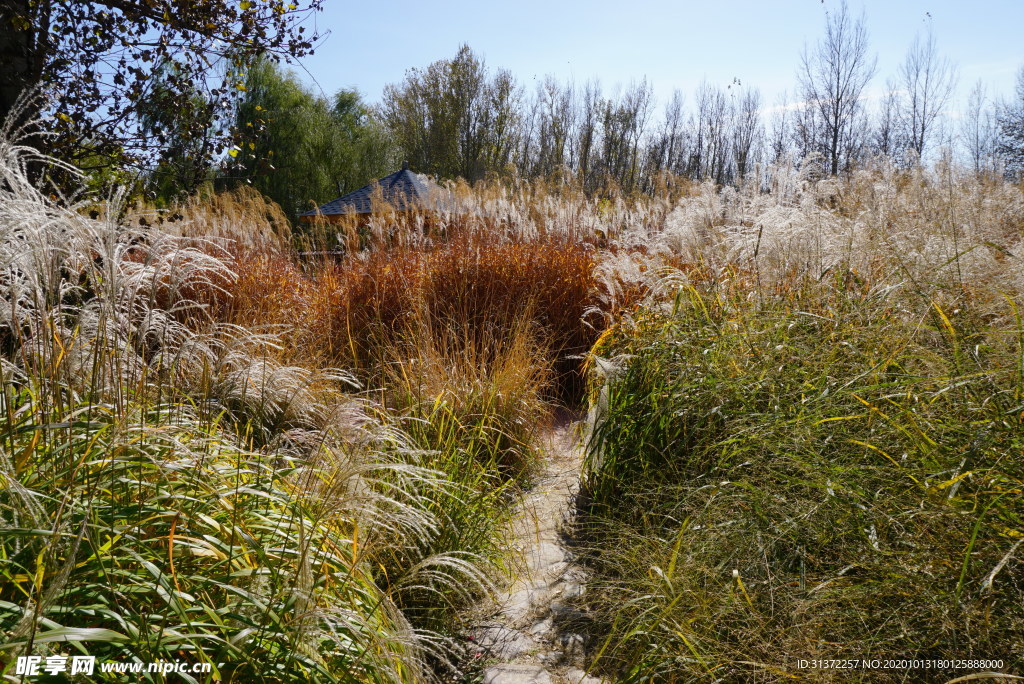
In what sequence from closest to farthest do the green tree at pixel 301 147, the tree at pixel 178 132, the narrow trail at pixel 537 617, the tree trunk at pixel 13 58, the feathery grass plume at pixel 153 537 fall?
1. the feathery grass plume at pixel 153 537
2. the narrow trail at pixel 537 617
3. the tree trunk at pixel 13 58
4. the tree at pixel 178 132
5. the green tree at pixel 301 147

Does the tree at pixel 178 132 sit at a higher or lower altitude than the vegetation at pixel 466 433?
higher

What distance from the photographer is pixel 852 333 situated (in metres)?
2.74

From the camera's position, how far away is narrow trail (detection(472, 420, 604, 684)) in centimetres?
217

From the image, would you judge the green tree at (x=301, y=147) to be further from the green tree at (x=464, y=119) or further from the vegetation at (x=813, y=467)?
the vegetation at (x=813, y=467)

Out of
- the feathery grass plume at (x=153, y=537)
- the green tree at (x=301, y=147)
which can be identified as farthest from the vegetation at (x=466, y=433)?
the green tree at (x=301, y=147)

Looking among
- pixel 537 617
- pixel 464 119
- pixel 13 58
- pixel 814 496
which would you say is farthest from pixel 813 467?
pixel 464 119

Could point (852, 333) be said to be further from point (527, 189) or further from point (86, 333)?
point (527, 189)

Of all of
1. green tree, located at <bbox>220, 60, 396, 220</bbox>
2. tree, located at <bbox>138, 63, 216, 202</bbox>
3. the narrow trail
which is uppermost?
green tree, located at <bbox>220, 60, 396, 220</bbox>

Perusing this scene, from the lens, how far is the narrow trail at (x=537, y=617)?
2174 mm

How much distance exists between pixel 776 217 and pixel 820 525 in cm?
228

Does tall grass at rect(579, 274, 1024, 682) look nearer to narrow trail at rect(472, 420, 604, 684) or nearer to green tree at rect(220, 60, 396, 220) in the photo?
narrow trail at rect(472, 420, 604, 684)

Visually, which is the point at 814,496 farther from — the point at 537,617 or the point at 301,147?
the point at 301,147

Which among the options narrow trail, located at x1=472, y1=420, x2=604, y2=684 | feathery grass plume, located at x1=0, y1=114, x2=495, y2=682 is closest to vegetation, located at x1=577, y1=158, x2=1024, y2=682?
narrow trail, located at x1=472, y1=420, x2=604, y2=684

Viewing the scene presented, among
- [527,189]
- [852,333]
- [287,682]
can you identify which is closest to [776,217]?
[852,333]
